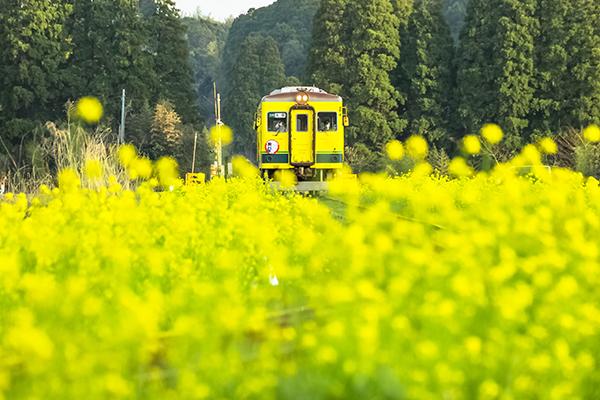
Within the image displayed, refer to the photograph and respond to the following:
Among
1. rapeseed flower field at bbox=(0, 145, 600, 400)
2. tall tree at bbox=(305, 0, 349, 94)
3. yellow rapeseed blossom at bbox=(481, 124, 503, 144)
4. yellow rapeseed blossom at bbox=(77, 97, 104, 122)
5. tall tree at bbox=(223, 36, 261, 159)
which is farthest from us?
tall tree at bbox=(223, 36, 261, 159)

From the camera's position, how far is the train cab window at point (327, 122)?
16812 millimetres

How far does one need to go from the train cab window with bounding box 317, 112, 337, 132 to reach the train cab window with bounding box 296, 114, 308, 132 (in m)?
0.35

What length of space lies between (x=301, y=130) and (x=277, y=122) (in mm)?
682

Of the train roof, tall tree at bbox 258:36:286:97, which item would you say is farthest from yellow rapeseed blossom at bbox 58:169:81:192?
tall tree at bbox 258:36:286:97

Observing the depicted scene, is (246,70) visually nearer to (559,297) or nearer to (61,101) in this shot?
(61,101)

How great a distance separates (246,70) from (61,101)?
18.3 meters

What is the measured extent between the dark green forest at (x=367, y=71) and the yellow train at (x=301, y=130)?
1404cm

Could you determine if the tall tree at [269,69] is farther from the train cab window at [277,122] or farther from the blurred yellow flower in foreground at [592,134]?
the train cab window at [277,122]

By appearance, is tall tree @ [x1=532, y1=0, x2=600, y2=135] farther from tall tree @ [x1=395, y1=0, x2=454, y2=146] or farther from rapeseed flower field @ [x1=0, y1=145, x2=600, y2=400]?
rapeseed flower field @ [x1=0, y1=145, x2=600, y2=400]

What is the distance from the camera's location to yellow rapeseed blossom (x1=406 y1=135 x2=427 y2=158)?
28328 millimetres

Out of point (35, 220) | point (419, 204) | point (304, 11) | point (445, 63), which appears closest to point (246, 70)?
point (304, 11)

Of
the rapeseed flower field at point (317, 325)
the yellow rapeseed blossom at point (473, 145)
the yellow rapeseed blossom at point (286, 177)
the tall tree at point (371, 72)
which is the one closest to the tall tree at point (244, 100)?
the tall tree at point (371, 72)

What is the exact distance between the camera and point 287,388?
2.27 m

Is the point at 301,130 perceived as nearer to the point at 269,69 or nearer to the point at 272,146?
the point at 272,146
